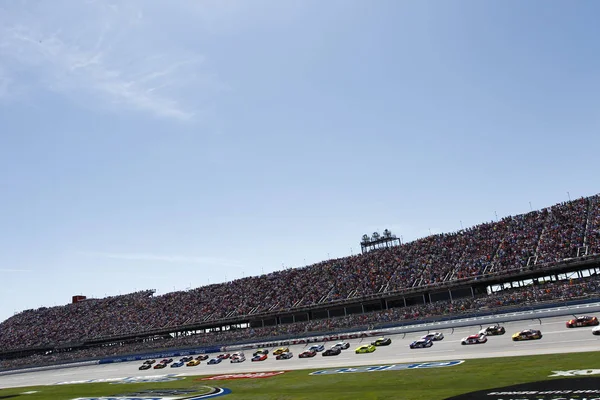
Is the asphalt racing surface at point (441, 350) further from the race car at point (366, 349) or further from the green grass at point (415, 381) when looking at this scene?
the green grass at point (415, 381)

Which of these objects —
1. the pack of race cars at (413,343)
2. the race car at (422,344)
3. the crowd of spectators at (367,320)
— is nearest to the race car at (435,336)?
the pack of race cars at (413,343)

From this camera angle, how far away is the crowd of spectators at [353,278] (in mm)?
70062

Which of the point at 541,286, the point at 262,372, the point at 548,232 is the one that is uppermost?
the point at 548,232

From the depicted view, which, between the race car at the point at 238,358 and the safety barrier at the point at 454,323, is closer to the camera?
the safety barrier at the point at 454,323

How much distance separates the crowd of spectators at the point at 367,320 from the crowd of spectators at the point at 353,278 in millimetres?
4031

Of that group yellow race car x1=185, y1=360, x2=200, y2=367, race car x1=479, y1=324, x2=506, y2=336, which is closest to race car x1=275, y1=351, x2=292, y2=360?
yellow race car x1=185, y1=360, x2=200, y2=367

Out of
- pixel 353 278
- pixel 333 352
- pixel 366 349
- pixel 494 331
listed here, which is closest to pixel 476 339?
pixel 494 331

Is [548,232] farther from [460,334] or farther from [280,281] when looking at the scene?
[280,281]

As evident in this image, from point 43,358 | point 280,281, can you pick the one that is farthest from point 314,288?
point 43,358

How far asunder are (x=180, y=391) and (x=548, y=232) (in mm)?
54764

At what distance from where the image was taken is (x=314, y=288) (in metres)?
91.0

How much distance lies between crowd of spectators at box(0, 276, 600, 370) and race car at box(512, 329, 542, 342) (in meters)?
11.2

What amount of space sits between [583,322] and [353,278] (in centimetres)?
4420

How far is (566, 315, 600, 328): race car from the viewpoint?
4609 cm
